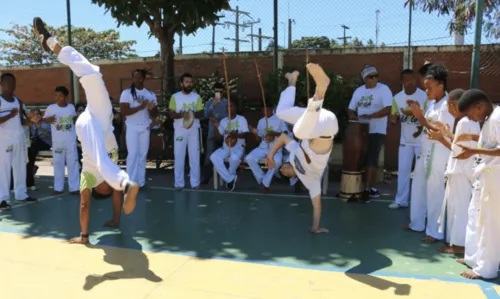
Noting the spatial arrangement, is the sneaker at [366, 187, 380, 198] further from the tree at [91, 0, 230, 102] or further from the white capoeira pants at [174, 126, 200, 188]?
the tree at [91, 0, 230, 102]

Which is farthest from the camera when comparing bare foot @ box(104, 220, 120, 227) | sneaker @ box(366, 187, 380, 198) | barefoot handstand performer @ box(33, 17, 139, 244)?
sneaker @ box(366, 187, 380, 198)

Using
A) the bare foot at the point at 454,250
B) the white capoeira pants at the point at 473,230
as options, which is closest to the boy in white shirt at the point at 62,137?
the bare foot at the point at 454,250

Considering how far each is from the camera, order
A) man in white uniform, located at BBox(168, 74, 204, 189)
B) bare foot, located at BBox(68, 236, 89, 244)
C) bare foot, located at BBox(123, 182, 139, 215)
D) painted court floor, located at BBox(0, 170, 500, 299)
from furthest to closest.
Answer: man in white uniform, located at BBox(168, 74, 204, 189), bare foot, located at BBox(68, 236, 89, 244), bare foot, located at BBox(123, 182, 139, 215), painted court floor, located at BBox(0, 170, 500, 299)

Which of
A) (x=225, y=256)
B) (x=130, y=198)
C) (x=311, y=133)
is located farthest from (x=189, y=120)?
(x=130, y=198)

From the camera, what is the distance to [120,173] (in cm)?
436

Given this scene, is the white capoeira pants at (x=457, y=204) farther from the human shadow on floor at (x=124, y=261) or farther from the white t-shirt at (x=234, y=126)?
the white t-shirt at (x=234, y=126)

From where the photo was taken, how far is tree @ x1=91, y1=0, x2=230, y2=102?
8.85 metres

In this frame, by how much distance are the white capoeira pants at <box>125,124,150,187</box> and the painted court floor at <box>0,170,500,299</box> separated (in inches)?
44.0

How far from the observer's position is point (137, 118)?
762 cm

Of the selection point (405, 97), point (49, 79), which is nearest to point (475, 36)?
point (405, 97)

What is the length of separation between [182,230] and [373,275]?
2.45m

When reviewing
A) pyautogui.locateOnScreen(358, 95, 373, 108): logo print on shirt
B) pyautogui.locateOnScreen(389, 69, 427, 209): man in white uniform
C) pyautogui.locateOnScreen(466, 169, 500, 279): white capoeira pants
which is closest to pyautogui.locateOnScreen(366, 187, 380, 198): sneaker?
pyautogui.locateOnScreen(389, 69, 427, 209): man in white uniform

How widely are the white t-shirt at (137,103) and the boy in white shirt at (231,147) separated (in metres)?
1.33

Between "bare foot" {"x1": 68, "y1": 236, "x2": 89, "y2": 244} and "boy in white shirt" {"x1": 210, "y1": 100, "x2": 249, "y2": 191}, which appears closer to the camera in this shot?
"bare foot" {"x1": 68, "y1": 236, "x2": 89, "y2": 244}
